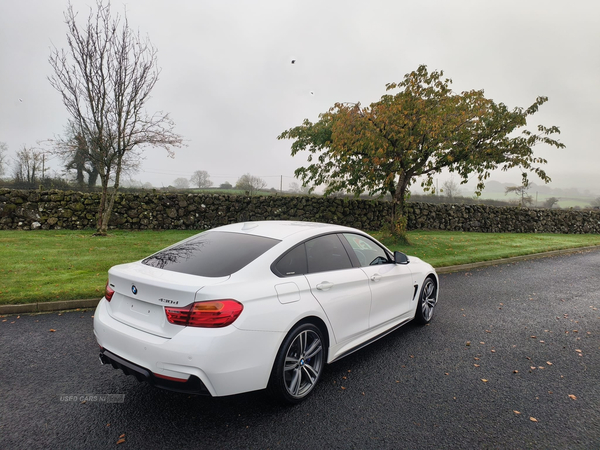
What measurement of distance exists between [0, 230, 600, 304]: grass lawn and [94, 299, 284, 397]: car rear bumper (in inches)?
155

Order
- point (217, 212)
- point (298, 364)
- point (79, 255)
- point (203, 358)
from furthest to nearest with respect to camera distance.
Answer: point (217, 212), point (79, 255), point (298, 364), point (203, 358)

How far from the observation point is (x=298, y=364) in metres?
Answer: 3.03

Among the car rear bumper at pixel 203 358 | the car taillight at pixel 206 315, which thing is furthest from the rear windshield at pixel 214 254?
the car rear bumper at pixel 203 358

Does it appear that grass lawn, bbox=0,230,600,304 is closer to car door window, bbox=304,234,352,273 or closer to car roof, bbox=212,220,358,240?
car roof, bbox=212,220,358,240

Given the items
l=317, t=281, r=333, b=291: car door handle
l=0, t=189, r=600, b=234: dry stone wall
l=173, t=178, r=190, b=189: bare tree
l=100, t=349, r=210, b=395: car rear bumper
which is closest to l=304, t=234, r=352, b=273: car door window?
l=317, t=281, r=333, b=291: car door handle

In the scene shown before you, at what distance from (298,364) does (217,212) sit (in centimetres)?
1528

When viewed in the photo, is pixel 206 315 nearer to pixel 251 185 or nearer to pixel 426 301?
pixel 426 301

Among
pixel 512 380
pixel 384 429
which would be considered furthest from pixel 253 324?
pixel 512 380

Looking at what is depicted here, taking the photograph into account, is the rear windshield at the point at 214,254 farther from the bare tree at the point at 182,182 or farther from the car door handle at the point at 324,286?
the bare tree at the point at 182,182

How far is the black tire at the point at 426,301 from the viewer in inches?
196

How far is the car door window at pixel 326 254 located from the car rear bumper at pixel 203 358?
34.7 inches

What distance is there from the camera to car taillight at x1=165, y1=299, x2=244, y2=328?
2.51 metres

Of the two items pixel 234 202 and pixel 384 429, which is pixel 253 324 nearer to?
pixel 384 429

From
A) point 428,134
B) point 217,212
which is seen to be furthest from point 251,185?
point 428,134
